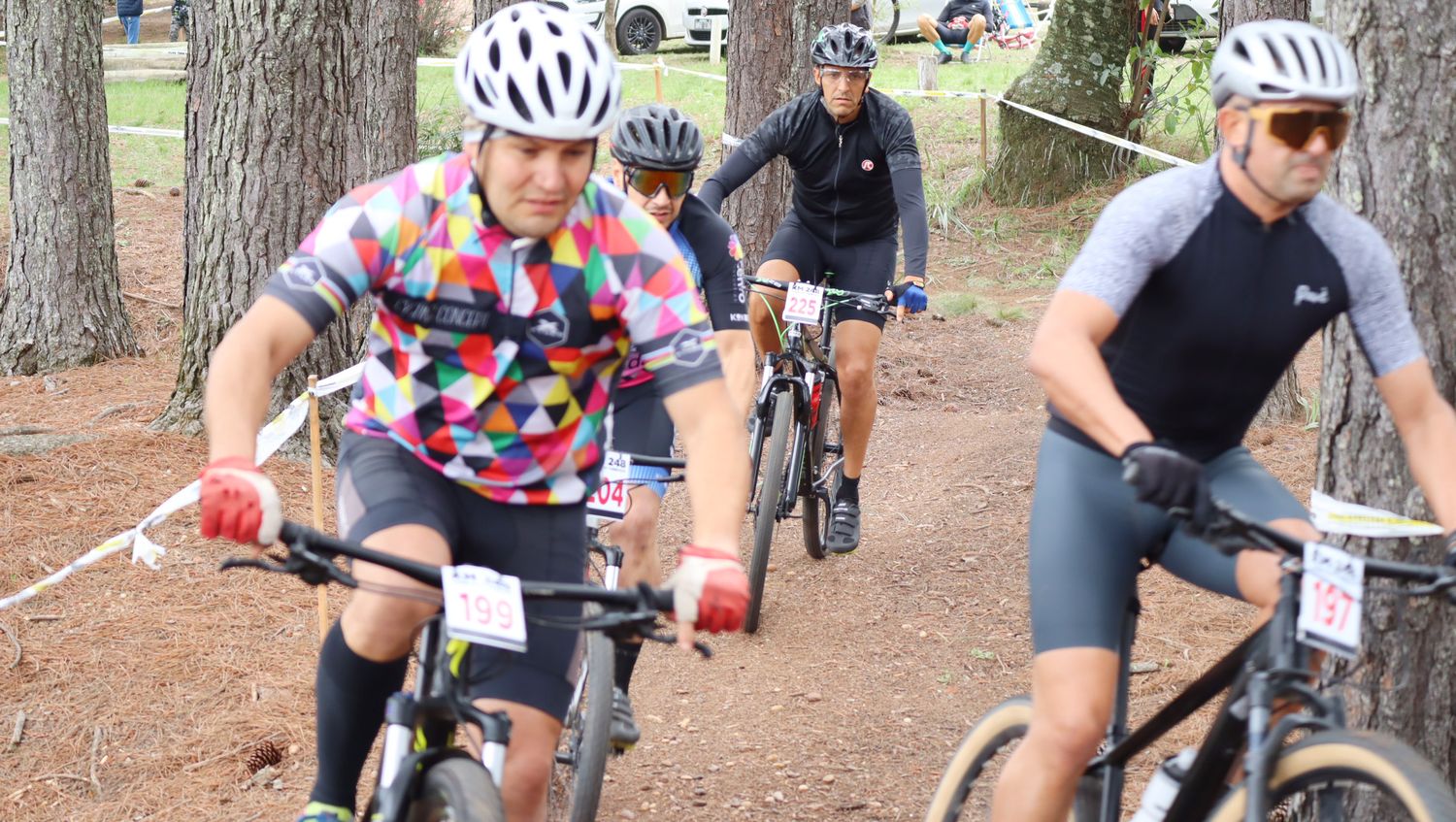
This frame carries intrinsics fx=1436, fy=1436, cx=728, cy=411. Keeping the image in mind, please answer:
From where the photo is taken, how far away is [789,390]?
684 centimetres

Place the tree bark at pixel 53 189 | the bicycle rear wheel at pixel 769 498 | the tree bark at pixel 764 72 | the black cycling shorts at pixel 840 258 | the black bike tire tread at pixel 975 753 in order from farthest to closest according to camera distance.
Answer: the tree bark at pixel 764 72, the tree bark at pixel 53 189, the black cycling shorts at pixel 840 258, the bicycle rear wheel at pixel 769 498, the black bike tire tread at pixel 975 753

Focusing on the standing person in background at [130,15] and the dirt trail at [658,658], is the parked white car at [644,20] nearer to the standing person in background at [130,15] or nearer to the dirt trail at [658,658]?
the standing person in background at [130,15]

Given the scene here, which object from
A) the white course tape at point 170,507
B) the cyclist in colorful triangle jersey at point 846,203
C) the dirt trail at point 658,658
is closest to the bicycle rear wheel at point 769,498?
the dirt trail at point 658,658

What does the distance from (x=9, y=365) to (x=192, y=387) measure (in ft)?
10.3

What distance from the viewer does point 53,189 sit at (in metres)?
9.82

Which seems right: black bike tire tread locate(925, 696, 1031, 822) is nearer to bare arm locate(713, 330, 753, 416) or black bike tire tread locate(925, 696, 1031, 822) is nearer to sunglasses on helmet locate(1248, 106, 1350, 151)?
sunglasses on helmet locate(1248, 106, 1350, 151)

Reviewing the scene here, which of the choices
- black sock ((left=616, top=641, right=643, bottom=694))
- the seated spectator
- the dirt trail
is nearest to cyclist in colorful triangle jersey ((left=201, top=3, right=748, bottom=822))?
black sock ((left=616, top=641, right=643, bottom=694))

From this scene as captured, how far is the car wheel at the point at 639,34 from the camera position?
80.1ft

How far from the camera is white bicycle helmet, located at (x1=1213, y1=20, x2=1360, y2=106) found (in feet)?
9.78

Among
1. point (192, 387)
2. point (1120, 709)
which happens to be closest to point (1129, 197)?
point (1120, 709)

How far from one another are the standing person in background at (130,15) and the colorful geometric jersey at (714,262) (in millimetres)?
23240

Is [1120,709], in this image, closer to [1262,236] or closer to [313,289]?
[1262,236]

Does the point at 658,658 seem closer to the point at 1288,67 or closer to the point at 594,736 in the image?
the point at 594,736

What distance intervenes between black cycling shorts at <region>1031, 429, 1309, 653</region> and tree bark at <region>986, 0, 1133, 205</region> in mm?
12636
